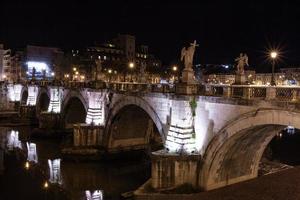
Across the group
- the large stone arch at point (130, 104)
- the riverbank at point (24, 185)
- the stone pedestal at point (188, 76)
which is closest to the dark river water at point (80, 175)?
the riverbank at point (24, 185)

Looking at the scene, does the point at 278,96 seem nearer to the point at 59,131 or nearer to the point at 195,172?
the point at 195,172

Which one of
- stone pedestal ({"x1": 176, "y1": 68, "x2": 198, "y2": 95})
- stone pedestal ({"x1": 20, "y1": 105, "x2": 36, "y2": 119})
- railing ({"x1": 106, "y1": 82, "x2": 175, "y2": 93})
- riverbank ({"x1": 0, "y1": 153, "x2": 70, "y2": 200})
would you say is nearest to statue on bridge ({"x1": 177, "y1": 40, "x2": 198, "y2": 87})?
A: stone pedestal ({"x1": 176, "y1": 68, "x2": 198, "y2": 95})

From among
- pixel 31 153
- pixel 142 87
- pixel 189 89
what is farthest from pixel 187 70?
pixel 31 153

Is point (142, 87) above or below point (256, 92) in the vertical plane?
above

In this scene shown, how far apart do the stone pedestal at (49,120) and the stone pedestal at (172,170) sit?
26.3 m

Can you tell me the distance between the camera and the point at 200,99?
18.0 m

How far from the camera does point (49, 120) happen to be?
41000 millimetres

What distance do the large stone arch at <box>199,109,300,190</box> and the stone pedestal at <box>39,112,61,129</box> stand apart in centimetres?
2762

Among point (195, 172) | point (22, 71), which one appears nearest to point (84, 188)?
point (195, 172)

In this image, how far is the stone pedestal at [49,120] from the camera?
134ft

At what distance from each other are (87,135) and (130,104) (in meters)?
5.97

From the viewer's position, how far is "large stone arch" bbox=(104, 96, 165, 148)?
71.9 feet

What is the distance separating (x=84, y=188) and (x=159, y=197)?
24.3 ft

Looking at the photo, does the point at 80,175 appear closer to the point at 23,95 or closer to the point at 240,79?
the point at 240,79
